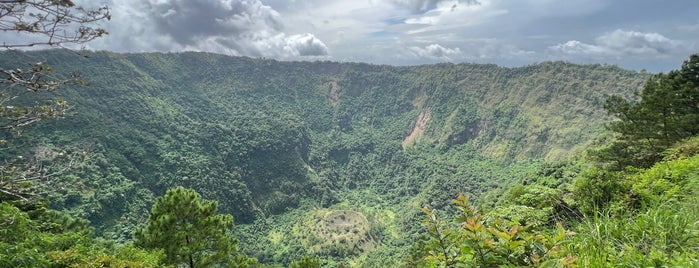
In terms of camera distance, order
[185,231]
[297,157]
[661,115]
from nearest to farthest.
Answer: [185,231] < [661,115] < [297,157]

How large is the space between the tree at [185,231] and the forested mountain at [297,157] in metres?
68.2

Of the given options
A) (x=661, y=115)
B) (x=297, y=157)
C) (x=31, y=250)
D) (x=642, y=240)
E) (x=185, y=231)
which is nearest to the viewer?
(x=642, y=240)

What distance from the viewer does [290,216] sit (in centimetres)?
13150

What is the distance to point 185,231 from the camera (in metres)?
16.9

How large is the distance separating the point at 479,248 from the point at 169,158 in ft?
447

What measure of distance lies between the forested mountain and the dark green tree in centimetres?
5526

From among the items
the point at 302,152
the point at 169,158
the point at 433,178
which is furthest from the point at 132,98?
the point at 433,178

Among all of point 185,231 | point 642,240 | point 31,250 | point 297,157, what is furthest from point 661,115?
point 297,157

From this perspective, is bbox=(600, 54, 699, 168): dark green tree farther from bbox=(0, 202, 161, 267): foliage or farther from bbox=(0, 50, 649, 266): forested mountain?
bbox=(0, 50, 649, 266): forested mountain

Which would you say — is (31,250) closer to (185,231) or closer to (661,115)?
(185,231)

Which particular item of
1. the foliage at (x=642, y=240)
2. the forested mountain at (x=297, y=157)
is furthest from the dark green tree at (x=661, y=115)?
the forested mountain at (x=297, y=157)

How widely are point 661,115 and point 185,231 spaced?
88.3 feet

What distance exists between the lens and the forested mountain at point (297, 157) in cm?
9656

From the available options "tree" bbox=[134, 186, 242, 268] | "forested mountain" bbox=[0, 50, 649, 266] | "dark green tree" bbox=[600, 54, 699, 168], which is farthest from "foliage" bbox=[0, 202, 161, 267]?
"forested mountain" bbox=[0, 50, 649, 266]
